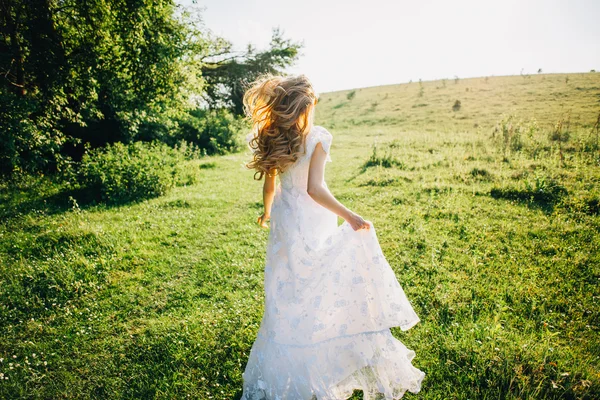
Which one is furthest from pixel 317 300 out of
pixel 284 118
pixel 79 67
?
pixel 79 67

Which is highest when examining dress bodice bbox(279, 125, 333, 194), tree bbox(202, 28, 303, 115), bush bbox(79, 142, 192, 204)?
tree bbox(202, 28, 303, 115)

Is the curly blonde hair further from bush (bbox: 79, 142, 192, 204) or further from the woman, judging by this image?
bush (bbox: 79, 142, 192, 204)

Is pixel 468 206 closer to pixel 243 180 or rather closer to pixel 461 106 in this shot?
pixel 243 180

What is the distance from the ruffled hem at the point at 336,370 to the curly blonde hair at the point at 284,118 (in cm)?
193

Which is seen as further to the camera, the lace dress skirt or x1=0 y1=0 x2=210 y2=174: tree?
x1=0 y1=0 x2=210 y2=174: tree

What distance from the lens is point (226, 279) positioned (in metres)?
5.97

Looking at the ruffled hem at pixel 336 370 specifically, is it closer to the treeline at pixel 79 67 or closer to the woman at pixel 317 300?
the woman at pixel 317 300

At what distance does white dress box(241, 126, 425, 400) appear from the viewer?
307 cm

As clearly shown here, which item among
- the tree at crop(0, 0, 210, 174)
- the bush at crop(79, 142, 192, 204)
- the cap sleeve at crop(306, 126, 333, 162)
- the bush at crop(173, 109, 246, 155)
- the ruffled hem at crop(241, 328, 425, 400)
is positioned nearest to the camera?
the ruffled hem at crop(241, 328, 425, 400)

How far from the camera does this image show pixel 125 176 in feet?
35.2

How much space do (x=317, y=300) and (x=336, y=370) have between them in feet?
2.35

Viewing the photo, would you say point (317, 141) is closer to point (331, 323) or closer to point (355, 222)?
point (355, 222)

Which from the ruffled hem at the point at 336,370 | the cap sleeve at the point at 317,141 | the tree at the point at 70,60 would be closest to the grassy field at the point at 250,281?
the ruffled hem at the point at 336,370

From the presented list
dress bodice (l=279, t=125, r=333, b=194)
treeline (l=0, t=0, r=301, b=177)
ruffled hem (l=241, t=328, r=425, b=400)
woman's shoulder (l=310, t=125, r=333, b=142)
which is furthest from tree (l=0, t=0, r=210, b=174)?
ruffled hem (l=241, t=328, r=425, b=400)
